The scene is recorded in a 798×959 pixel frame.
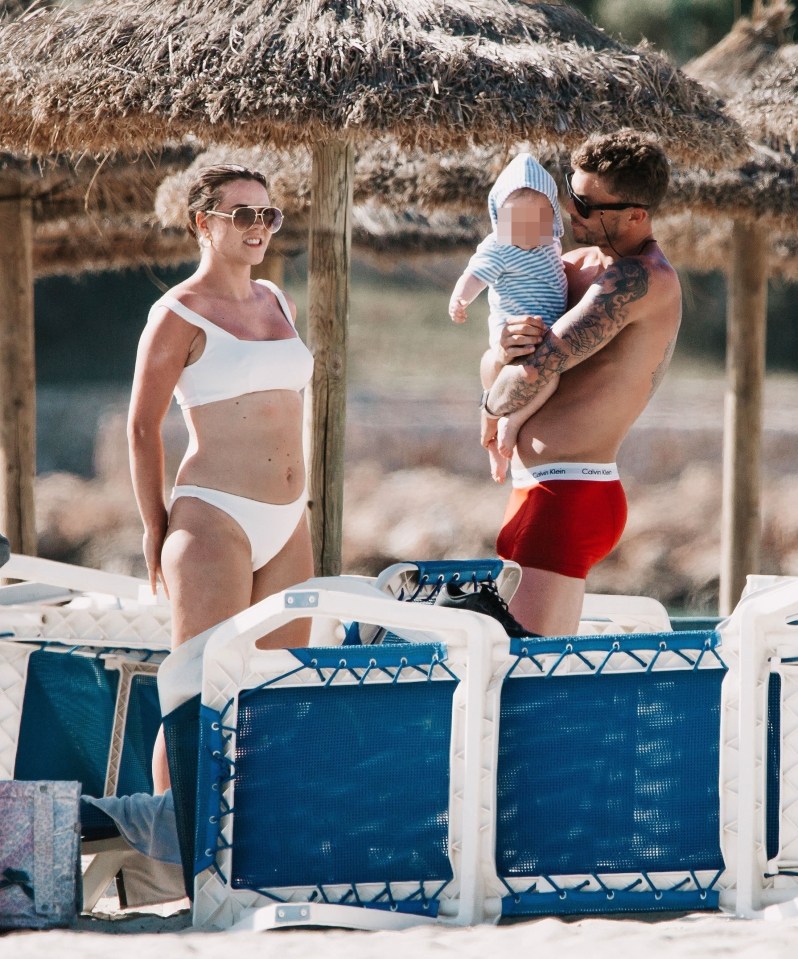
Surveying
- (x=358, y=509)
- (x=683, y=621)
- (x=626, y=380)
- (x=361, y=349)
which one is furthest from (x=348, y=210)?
(x=361, y=349)

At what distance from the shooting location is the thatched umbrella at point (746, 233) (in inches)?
239

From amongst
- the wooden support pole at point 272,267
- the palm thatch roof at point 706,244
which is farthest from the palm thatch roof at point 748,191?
the wooden support pole at point 272,267

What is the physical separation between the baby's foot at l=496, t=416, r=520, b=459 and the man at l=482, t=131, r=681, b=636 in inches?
0.9

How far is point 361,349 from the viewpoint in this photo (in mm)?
24750

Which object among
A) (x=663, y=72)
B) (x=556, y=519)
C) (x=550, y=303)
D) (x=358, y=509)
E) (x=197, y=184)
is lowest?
(x=358, y=509)

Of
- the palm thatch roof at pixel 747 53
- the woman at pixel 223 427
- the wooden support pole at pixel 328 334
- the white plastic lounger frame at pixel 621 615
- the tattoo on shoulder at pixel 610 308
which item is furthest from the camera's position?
the palm thatch roof at pixel 747 53

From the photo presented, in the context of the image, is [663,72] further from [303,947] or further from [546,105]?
[303,947]

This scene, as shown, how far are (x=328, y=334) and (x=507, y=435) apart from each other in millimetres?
1190

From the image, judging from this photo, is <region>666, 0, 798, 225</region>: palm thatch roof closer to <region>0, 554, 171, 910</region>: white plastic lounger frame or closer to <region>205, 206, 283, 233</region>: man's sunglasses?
<region>205, 206, 283, 233</region>: man's sunglasses

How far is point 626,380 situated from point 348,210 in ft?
4.72

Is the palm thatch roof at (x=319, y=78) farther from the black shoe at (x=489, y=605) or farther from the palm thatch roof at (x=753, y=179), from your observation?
the palm thatch roof at (x=753, y=179)

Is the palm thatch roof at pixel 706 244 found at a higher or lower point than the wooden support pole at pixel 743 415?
higher

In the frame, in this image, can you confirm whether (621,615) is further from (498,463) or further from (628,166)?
(628,166)

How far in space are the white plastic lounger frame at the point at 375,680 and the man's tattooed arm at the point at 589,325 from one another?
855 mm
